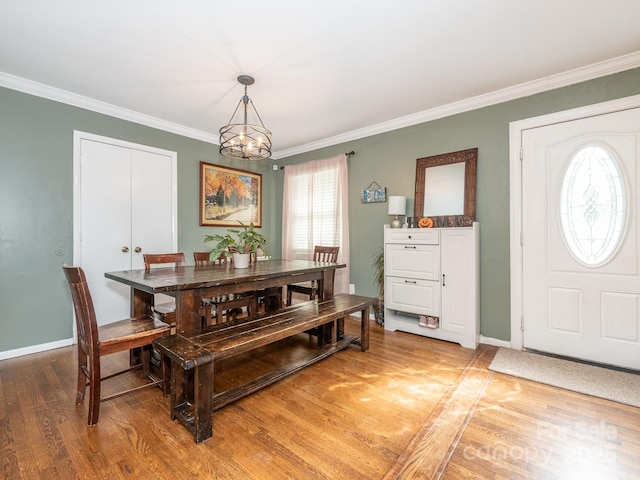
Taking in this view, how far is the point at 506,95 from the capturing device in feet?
9.90

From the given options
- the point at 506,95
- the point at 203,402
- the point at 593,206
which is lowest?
the point at 203,402

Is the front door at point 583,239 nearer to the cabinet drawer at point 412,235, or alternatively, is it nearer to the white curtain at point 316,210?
the cabinet drawer at point 412,235

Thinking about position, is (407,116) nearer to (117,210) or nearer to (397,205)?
(397,205)

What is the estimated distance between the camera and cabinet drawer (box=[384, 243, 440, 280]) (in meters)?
3.24

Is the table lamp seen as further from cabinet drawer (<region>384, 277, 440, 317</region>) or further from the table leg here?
the table leg

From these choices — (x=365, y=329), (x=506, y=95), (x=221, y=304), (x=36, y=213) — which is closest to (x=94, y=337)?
(x=221, y=304)

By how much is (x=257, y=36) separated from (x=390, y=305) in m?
2.99

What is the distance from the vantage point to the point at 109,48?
2.34m

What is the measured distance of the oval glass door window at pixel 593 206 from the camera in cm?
253

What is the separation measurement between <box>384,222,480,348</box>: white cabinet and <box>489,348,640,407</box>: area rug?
1.35ft

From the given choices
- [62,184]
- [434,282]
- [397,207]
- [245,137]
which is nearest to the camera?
[245,137]

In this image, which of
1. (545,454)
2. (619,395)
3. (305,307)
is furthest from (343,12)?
(619,395)

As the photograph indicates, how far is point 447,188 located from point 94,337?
3.44 meters

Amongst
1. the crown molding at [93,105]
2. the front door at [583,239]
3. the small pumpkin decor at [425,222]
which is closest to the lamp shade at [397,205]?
the small pumpkin decor at [425,222]
